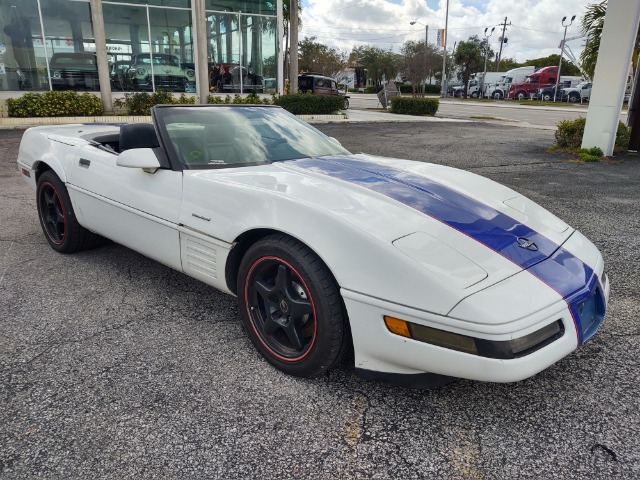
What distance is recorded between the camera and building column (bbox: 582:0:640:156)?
8.65 meters

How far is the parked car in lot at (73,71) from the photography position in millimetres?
15500

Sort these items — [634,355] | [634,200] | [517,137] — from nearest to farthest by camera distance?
[634,355] → [634,200] → [517,137]

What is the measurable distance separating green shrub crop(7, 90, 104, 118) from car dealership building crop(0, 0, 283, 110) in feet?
2.33

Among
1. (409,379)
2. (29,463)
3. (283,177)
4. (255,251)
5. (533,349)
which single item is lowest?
(29,463)

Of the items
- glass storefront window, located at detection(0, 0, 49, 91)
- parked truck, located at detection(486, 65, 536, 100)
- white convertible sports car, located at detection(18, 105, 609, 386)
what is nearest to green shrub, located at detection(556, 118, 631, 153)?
white convertible sports car, located at detection(18, 105, 609, 386)

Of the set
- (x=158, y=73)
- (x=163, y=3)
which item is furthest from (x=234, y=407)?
(x=163, y=3)

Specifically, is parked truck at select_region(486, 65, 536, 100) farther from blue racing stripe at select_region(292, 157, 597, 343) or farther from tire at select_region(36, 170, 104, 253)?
blue racing stripe at select_region(292, 157, 597, 343)

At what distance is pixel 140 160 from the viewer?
9.28 ft

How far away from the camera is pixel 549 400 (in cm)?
216

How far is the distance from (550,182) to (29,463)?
7.22 meters

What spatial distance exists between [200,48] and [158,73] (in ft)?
5.62

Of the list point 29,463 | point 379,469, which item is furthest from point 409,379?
point 29,463

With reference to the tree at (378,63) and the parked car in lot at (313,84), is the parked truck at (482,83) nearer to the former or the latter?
the tree at (378,63)

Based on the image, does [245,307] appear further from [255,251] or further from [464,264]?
[464,264]
